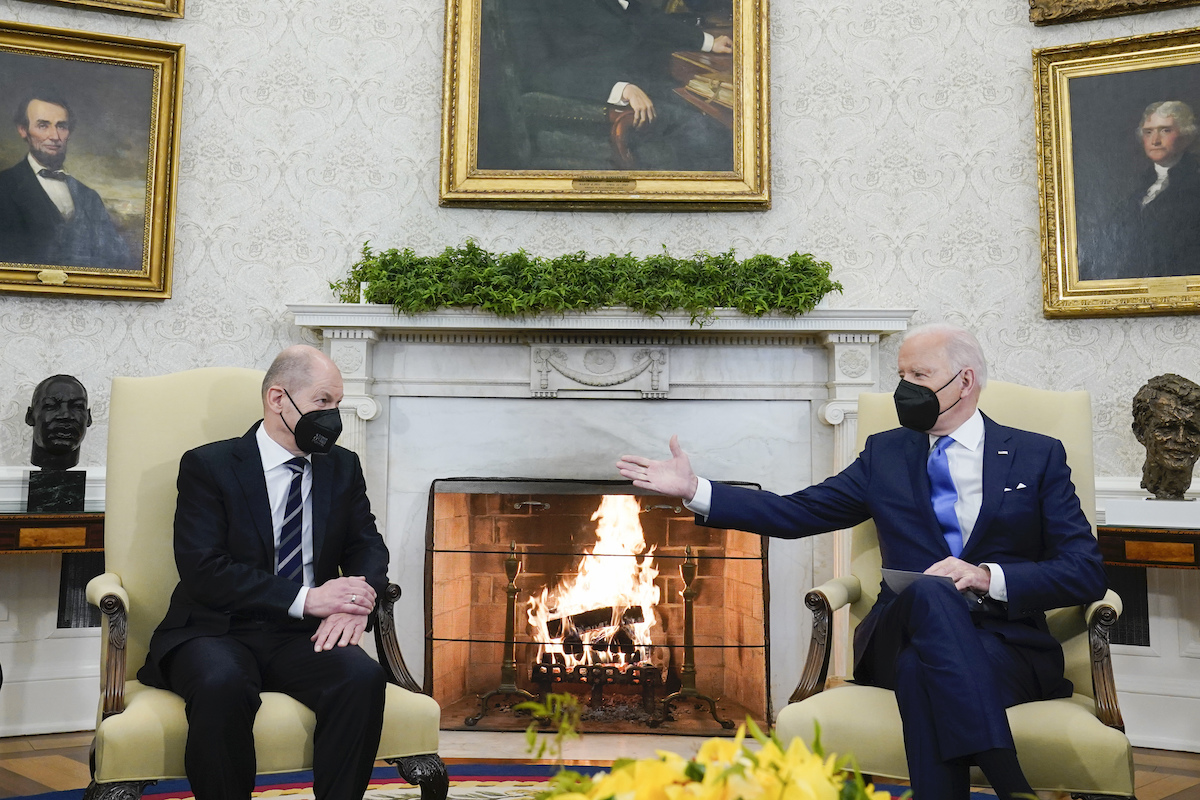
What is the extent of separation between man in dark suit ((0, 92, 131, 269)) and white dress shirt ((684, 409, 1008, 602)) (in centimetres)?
307

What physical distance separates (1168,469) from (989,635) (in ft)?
5.89

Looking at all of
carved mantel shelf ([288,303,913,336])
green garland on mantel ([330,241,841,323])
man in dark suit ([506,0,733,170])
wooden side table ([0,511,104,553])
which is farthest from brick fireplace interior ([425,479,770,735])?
man in dark suit ([506,0,733,170])

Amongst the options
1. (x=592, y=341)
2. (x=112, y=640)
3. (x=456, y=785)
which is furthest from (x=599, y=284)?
(x=112, y=640)

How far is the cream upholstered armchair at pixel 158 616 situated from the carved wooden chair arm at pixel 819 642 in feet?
3.18

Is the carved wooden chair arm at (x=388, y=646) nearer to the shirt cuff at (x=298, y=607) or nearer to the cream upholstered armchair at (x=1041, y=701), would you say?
the shirt cuff at (x=298, y=607)

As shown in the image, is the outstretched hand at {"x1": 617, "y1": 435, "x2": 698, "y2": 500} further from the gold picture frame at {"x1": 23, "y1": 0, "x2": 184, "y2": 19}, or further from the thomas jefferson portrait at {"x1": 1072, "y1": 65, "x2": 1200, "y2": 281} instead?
the gold picture frame at {"x1": 23, "y1": 0, "x2": 184, "y2": 19}

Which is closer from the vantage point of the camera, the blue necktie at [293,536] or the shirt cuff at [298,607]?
the shirt cuff at [298,607]

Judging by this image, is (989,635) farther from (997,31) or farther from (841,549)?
(997,31)

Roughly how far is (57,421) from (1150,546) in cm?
431

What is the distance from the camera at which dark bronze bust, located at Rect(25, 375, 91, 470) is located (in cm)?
361

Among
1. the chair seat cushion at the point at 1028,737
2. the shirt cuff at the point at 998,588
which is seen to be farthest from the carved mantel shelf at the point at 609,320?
the chair seat cushion at the point at 1028,737

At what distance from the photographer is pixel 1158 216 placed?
4.01 metres

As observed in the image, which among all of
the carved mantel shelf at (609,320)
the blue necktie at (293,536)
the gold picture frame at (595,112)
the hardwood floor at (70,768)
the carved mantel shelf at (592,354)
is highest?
the gold picture frame at (595,112)

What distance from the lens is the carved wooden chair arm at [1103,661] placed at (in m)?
2.11
